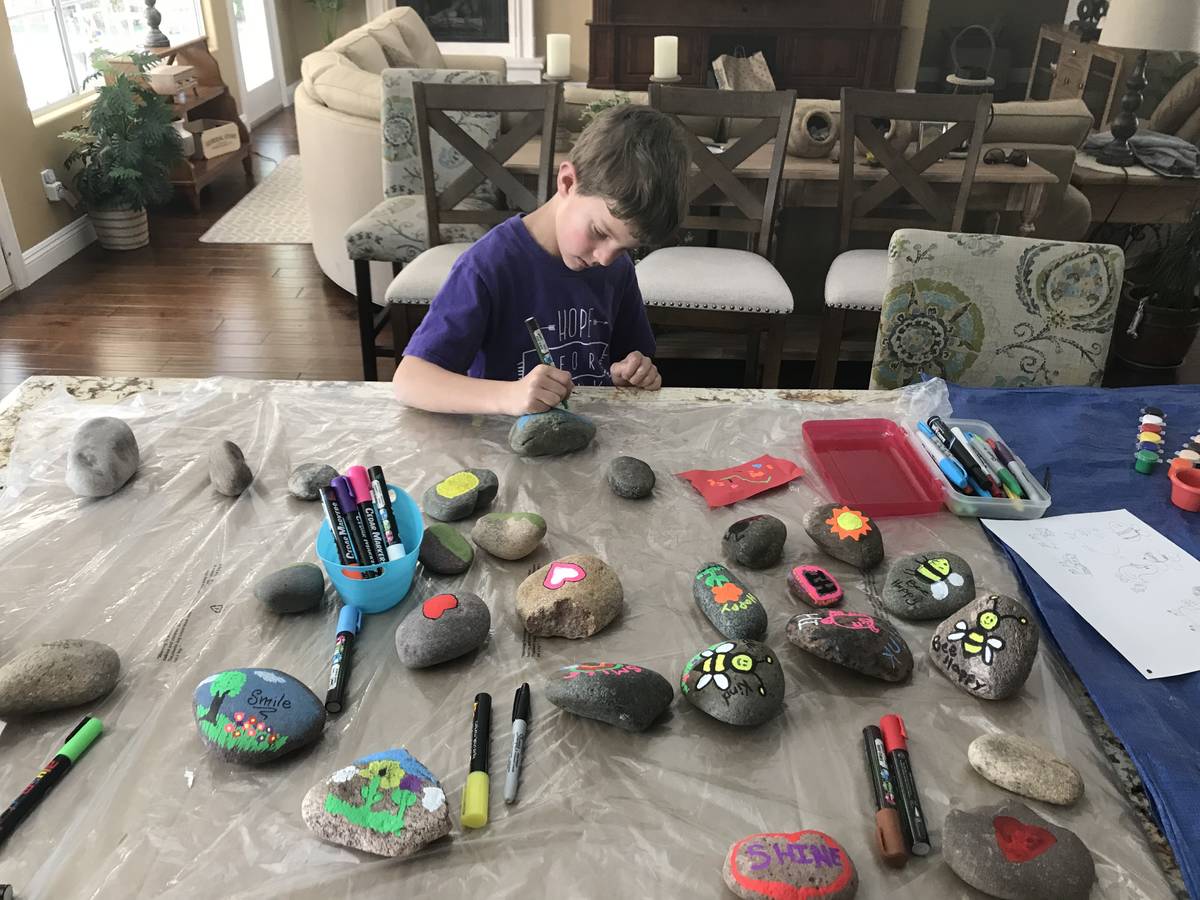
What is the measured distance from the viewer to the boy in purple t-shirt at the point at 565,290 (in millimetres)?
1093

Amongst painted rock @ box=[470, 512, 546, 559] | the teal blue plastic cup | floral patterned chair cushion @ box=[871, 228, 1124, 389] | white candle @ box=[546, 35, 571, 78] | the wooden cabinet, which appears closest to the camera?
the teal blue plastic cup

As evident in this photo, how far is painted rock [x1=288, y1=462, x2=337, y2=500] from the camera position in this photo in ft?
3.33

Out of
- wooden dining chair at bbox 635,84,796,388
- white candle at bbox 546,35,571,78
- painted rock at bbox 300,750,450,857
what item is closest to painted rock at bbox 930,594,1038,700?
painted rock at bbox 300,750,450,857

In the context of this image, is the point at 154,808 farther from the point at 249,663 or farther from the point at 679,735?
the point at 679,735

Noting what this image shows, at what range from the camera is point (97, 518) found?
3.18 feet

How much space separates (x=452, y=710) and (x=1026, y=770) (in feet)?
1.57

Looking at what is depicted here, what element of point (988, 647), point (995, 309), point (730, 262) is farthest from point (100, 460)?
point (730, 262)

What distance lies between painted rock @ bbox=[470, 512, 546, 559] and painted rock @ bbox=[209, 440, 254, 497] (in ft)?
0.97

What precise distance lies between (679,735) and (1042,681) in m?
0.36

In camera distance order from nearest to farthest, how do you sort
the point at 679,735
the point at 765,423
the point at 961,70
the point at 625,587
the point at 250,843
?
the point at 250,843, the point at 679,735, the point at 625,587, the point at 765,423, the point at 961,70

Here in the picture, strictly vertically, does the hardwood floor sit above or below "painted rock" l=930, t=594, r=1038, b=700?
below

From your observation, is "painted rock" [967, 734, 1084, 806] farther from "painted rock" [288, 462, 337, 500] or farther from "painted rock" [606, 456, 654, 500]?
"painted rock" [288, 462, 337, 500]

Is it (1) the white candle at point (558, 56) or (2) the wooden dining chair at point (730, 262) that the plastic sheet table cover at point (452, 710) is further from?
(1) the white candle at point (558, 56)

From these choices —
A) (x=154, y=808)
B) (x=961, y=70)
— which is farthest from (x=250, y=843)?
(x=961, y=70)
